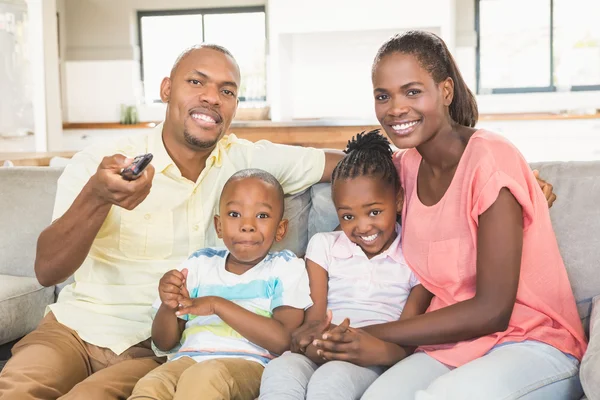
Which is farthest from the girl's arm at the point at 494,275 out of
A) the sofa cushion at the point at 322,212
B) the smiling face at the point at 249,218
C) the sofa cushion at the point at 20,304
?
the sofa cushion at the point at 20,304

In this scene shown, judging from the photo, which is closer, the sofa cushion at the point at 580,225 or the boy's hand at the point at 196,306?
the boy's hand at the point at 196,306

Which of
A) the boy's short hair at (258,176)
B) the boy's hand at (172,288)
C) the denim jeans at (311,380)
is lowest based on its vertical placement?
the denim jeans at (311,380)

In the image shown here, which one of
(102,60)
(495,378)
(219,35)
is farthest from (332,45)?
(495,378)

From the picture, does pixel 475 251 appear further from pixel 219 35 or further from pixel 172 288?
pixel 219 35

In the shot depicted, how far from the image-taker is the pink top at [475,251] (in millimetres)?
1444

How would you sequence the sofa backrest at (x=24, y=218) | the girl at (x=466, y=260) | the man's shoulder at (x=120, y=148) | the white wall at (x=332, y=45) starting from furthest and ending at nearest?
the white wall at (x=332, y=45) < the sofa backrest at (x=24, y=218) < the man's shoulder at (x=120, y=148) < the girl at (x=466, y=260)

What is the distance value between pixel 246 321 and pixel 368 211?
41 centimetres

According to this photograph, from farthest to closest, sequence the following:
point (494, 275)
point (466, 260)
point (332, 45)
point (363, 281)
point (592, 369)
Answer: point (332, 45)
point (363, 281)
point (466, 260)
point (494, 275)
point (592, 369)

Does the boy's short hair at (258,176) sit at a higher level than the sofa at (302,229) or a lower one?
higher

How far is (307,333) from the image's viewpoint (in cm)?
155

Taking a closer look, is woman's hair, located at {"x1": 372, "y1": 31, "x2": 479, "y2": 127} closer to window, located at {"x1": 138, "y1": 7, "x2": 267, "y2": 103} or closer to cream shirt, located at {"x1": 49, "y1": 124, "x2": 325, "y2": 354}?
cream shirt, located at {"x1": 49, "y1": 124, "x2": 325, "y2": 354}

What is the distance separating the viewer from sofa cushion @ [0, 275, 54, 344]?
6.60ft

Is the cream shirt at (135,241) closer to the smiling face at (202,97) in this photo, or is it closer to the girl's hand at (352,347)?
the smiling face at (202,97)

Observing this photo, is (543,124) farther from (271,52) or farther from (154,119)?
(154,119)
